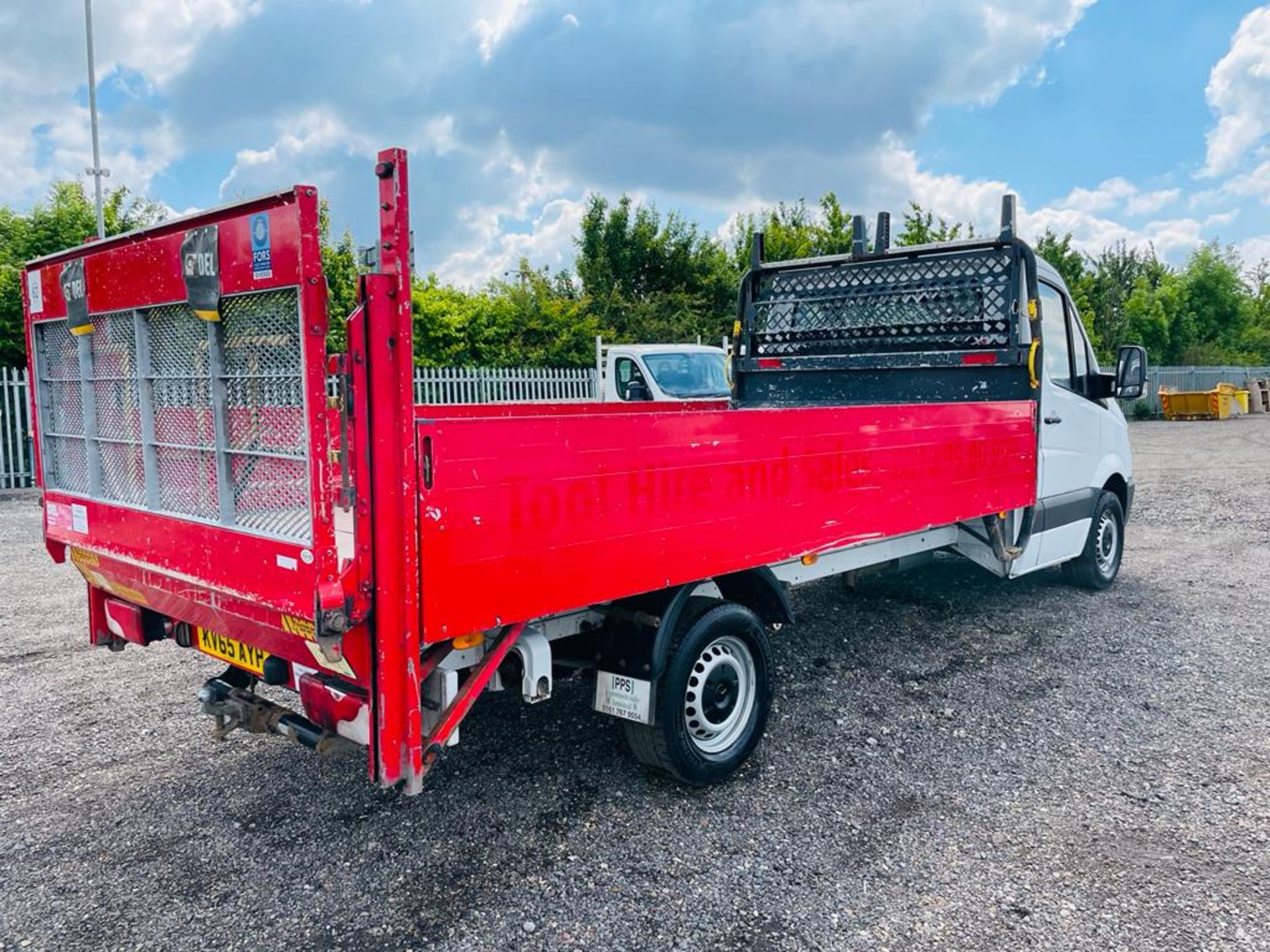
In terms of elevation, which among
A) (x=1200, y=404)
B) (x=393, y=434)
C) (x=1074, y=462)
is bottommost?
(x=1200, y=404)

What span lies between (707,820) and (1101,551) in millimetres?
4992

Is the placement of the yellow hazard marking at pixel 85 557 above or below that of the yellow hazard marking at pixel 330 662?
above

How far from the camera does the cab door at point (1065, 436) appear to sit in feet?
→ 19.7

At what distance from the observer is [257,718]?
10.9 ft

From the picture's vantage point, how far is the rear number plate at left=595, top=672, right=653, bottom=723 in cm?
346

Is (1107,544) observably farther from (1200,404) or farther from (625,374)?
(1200,404)

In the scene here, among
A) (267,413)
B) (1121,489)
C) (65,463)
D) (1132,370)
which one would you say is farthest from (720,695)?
(1121,489)

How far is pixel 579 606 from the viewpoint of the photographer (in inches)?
124

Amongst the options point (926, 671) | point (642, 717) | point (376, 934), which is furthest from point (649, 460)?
point (926, 671)

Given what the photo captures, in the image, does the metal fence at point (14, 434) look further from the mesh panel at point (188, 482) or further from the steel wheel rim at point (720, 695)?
the steel wheel rim at point (720, 695)

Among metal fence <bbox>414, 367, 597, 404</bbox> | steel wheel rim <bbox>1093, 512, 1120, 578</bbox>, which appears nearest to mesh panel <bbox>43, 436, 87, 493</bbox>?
steel wheel rim <bbox>1093, 512, 1120, 578</bbox>

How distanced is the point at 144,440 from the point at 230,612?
0.70 metres

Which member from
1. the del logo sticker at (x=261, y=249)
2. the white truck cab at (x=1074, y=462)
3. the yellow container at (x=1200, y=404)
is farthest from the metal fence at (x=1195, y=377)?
the del logo sticker at (x=261, y=249)

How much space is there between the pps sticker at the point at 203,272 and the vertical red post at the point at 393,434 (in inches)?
23.5
